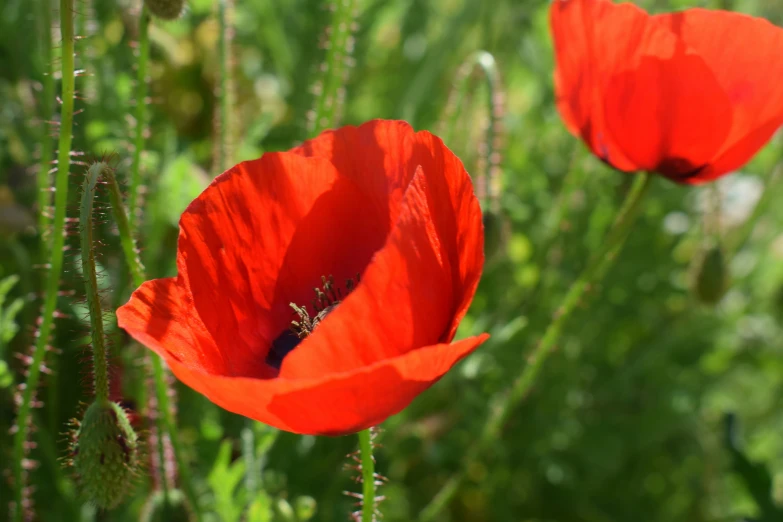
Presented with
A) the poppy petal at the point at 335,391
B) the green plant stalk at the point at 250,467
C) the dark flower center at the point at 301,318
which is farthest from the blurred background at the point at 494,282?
the poppy petal at the point at 335,391

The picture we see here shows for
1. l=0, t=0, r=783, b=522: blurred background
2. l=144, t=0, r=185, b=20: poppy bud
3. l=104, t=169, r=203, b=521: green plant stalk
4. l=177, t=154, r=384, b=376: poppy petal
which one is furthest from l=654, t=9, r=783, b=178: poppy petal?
l=104, t=169, r=203, b=521: green plant stalk

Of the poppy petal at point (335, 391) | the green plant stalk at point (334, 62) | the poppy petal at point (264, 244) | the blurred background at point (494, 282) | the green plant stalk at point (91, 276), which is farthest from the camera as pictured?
the blurred background at point (494, 282)

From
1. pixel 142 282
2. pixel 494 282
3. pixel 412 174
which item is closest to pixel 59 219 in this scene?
pixel 142 282

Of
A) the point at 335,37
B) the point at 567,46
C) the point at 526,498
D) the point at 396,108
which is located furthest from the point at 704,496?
the point at 335,37

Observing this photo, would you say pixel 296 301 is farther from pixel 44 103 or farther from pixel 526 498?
pixel 526 498

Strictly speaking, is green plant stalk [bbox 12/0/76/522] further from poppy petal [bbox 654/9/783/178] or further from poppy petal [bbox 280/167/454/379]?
poppy petal [bbox 654/9/783/178]

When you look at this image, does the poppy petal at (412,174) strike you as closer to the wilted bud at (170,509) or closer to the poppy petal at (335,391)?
the poppy petal at (335,391)

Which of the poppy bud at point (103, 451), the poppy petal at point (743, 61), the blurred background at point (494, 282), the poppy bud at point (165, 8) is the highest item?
the poppy bud at point (165, 8)
